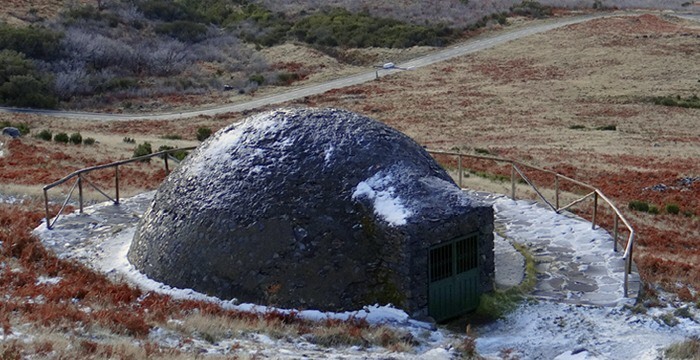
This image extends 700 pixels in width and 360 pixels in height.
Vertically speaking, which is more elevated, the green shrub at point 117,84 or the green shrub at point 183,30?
the green shrub at point 183,30

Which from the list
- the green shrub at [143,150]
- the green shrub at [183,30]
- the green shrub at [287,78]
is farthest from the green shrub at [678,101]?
the green shrub at [183,30]

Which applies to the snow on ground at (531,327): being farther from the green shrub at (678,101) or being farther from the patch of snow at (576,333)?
the green shrub at (678,101)

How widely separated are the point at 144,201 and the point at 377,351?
527 inches

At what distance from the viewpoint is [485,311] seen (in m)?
17.4

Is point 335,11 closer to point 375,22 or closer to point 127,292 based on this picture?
point 375,22

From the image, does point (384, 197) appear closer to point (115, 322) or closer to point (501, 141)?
point (115, 322)

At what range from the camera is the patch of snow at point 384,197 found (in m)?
16.4

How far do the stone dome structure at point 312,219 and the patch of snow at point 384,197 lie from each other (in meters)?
0.02

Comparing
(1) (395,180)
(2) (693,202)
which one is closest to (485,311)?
(1) (395,180)

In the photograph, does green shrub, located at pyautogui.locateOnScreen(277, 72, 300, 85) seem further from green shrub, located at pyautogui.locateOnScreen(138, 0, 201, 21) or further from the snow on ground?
the snow on ground

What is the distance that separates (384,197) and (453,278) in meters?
2.04

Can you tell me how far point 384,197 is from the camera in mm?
16906

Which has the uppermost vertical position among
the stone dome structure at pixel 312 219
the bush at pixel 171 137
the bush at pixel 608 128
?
the stone dome structure at pixel 312 219

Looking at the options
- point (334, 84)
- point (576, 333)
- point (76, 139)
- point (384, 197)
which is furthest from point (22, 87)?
point (576, 333)
